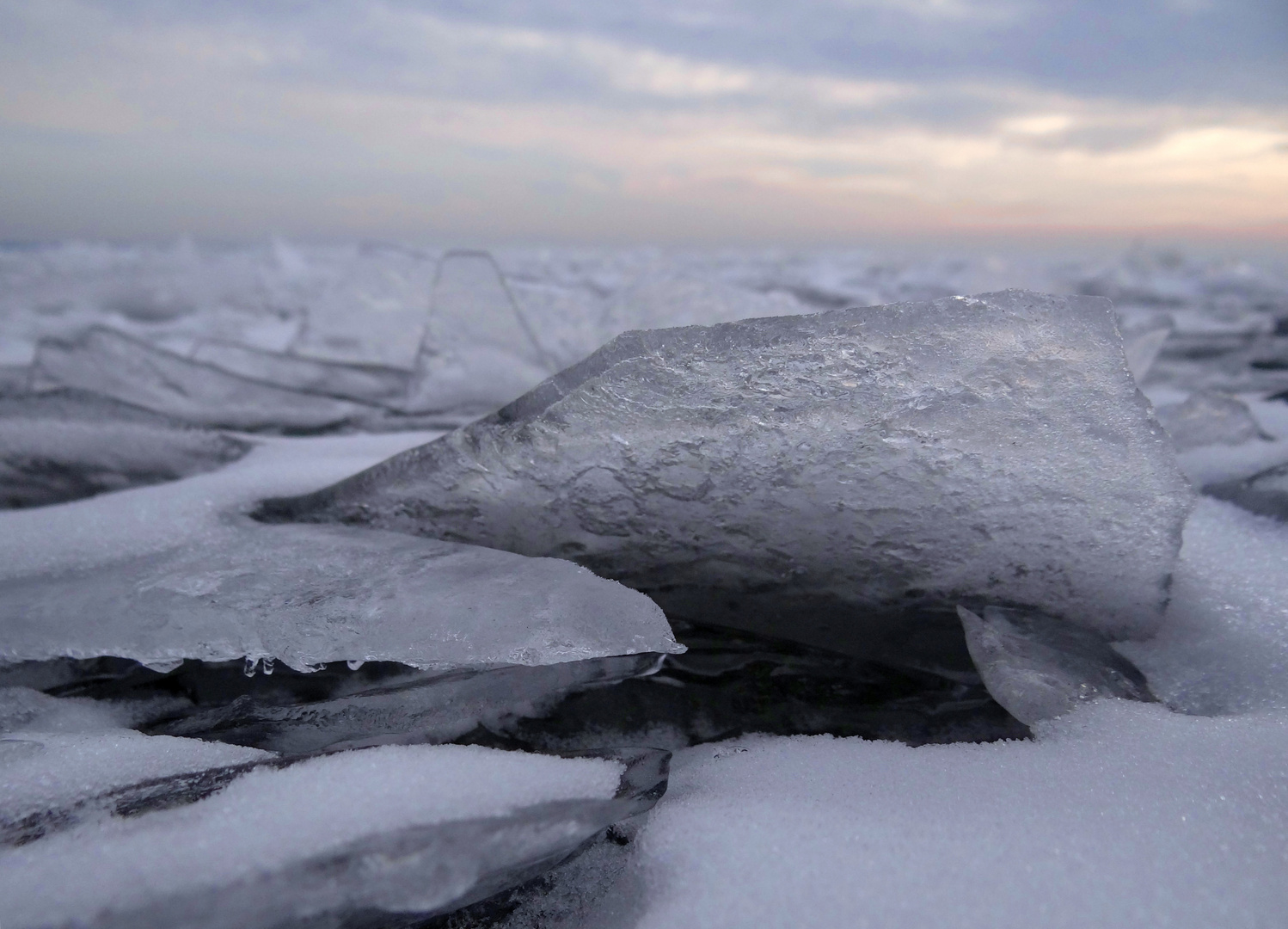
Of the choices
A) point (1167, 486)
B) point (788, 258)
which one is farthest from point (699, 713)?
point (788, 258)

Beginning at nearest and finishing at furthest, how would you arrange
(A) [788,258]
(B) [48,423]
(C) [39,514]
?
(C) [39,514] < (B) [48,423] < (A) [788,258]

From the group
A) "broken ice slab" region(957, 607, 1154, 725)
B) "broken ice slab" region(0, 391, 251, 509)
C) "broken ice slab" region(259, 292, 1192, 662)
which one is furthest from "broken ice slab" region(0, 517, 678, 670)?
"broken ice slab" region(0, 391, 251, 509)

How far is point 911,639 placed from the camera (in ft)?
3.37

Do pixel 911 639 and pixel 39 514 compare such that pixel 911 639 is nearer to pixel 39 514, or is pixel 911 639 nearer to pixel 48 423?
pixel 39 514

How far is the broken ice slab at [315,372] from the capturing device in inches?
98.8

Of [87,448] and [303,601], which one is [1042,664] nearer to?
[303,601]

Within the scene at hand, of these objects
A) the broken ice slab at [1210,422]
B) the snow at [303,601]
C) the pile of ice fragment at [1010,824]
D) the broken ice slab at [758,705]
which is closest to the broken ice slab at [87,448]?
the snow at [303,601]

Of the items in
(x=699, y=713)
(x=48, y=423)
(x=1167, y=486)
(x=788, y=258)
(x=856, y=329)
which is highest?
(x=788, y=258)

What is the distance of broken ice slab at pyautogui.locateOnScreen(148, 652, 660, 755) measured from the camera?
0.83m

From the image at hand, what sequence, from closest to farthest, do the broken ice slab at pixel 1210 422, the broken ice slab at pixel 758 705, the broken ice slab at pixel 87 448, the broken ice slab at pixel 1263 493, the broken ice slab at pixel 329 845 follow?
the broken ice slab at pixel 329 845, the broken ice slab at pixel 758 705, the broken ice slab at pixel 1263 493, the broken ice slab at pixel 87 448, the broken ice slab at pixel 1210 422

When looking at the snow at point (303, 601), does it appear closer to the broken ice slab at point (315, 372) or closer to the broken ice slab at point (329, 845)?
the broken ice slab at point (329, 845)

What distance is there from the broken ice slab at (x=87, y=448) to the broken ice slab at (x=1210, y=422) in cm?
199

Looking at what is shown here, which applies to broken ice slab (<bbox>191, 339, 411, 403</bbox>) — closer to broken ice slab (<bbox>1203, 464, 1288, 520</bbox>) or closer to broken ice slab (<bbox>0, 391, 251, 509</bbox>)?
broken ice slab (<bbox>0, 391, 251, 509</bbox>)

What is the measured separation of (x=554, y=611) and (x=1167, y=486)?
0.69 metres
